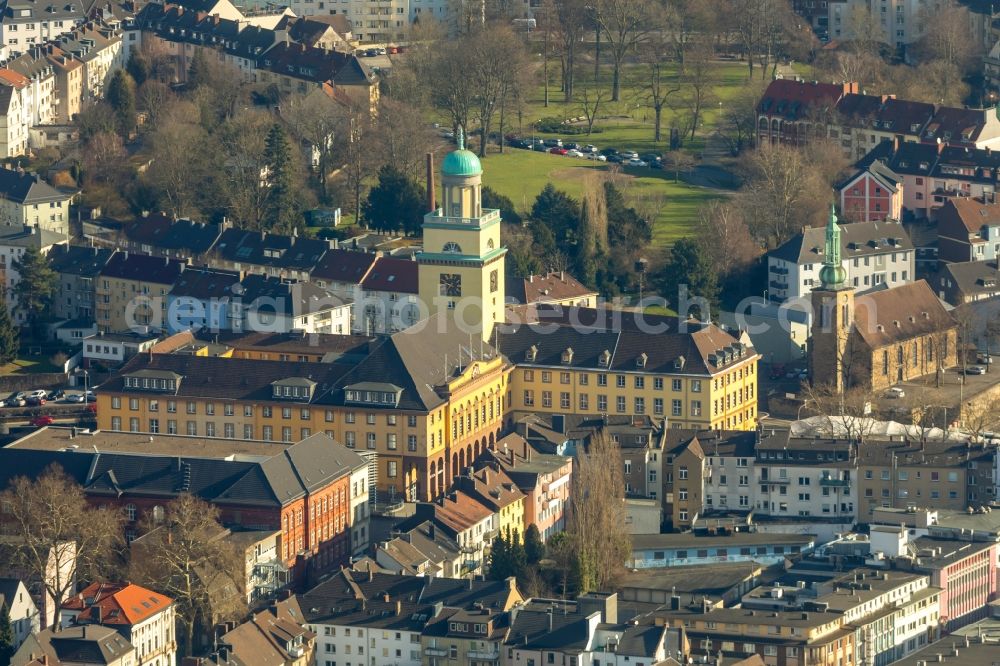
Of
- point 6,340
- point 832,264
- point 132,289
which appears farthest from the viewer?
point 132,289

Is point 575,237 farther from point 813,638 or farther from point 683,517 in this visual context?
point 813,638

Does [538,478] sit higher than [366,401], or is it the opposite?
[366,401]

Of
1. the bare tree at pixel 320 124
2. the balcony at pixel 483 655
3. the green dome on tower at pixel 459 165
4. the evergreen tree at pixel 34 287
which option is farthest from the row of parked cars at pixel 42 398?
the balcony at pixel 483 655

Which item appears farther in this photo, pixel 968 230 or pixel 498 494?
pixel 968 230

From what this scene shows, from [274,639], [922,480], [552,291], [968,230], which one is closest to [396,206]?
[552,291]

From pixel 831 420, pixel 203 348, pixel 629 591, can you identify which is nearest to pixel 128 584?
pixel 629 591

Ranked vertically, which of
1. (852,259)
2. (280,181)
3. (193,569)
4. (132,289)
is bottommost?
(193,569)

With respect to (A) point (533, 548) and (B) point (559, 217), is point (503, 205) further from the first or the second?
(A) point (533, 548)

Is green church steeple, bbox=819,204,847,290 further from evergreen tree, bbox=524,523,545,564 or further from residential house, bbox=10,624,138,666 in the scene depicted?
residential house, bbox=10,624,138,666
